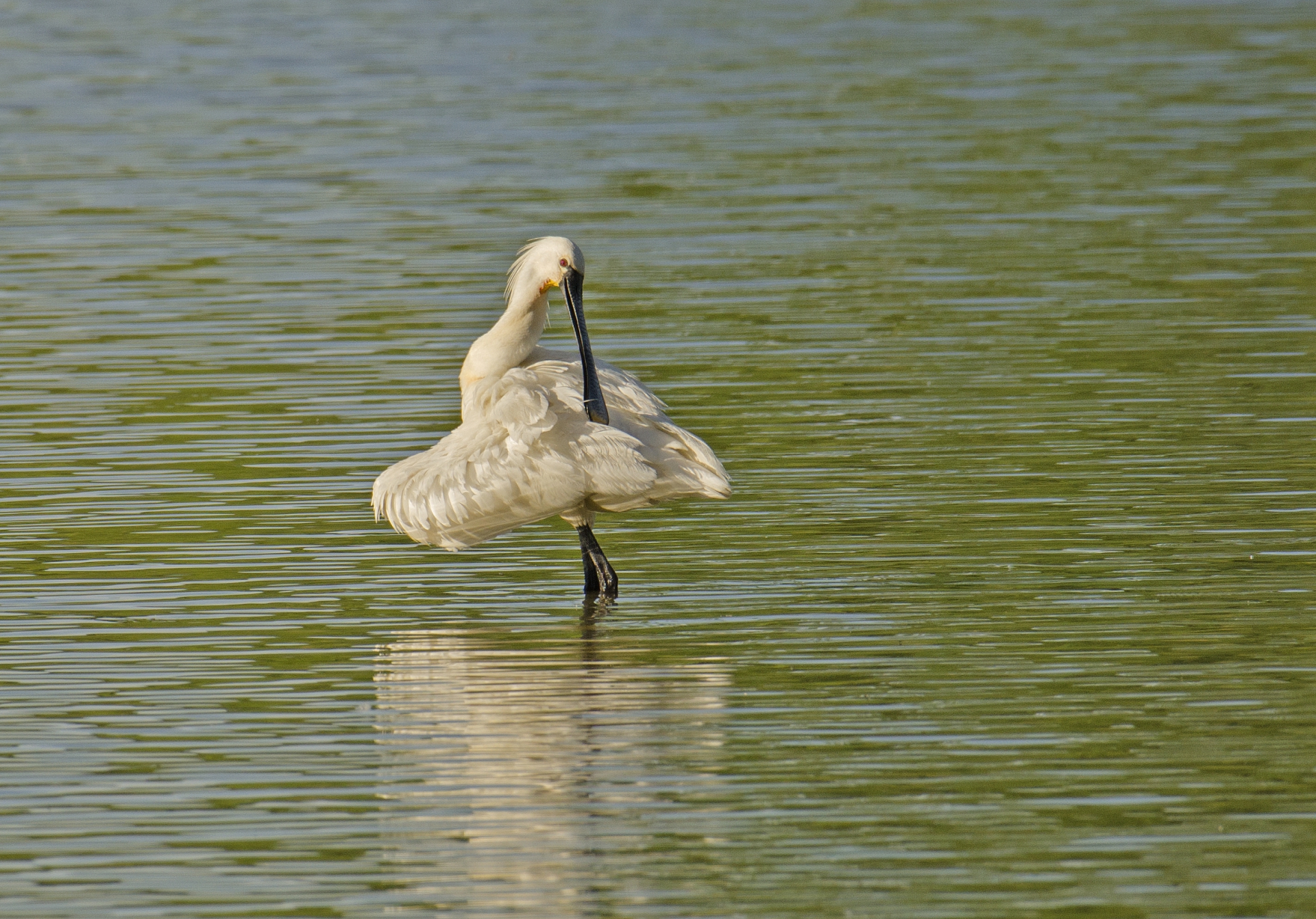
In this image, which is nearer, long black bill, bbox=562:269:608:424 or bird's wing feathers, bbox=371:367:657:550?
bird's wing feathers, bbox=371:367:657:550

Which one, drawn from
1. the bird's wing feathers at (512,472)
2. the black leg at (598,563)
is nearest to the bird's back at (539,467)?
the bird's wing feathers at (512,472)

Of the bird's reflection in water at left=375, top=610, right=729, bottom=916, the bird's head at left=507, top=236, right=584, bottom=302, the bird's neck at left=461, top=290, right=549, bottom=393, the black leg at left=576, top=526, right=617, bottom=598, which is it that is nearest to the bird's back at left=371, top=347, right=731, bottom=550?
the black leg at left=576, top=526, right=617, bottom=598

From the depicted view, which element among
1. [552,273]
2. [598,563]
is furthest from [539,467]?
[552,273]

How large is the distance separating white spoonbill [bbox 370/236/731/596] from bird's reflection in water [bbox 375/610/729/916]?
0.62m

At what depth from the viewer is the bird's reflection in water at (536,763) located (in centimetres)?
743

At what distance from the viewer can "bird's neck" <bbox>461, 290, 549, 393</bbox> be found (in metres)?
11.3

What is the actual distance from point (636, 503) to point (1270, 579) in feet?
9.72

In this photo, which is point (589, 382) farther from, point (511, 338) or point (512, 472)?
point (511, 338)

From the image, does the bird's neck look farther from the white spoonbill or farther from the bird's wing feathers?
the bird's wing feathers

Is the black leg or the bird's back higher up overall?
the bird's back

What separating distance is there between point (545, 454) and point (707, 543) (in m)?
1.82

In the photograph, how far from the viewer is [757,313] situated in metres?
18.4

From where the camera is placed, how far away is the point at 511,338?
446 inches

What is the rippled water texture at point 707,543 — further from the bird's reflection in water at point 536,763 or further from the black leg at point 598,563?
the black leg at point 598,563
